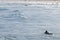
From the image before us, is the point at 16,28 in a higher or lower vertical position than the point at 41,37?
higher

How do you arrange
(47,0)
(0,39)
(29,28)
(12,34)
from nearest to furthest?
1. (0,39)
2. (12,34)
3. (29,28)
4. (47,0)

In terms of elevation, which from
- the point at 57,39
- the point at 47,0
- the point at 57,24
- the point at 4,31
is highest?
the point at 47,0

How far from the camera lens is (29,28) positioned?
333 centimetres

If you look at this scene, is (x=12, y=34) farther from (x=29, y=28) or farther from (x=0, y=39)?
(x=29, y=28)

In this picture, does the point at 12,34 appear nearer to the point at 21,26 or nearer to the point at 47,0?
the point at 21,26

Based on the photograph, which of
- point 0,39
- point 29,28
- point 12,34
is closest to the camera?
point 0,39

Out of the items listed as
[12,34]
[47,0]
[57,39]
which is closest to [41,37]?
[57,39]

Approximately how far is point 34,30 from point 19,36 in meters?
0.44

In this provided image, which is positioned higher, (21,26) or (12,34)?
(21,26)

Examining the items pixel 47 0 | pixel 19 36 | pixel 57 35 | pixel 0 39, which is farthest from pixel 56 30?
pixel 47 0

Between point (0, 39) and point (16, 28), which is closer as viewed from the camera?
point (0, 39)

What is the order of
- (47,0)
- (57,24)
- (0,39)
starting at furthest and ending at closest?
(47,0), (57,24), (0,39)

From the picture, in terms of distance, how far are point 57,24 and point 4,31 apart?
1.21 meters

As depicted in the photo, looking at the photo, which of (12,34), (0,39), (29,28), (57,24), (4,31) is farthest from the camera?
(57,24)
